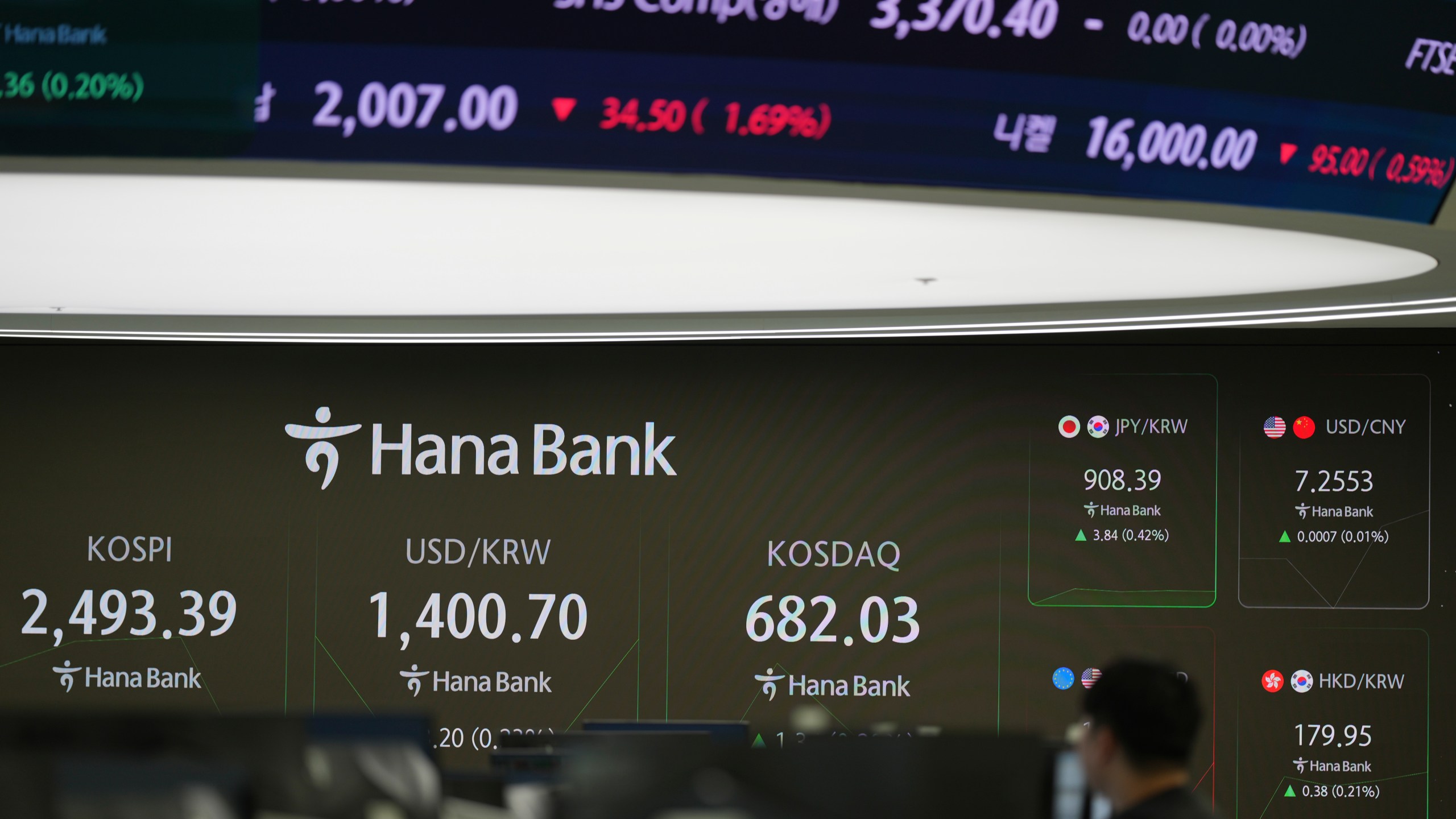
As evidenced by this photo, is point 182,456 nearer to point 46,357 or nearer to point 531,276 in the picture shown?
point 46,357

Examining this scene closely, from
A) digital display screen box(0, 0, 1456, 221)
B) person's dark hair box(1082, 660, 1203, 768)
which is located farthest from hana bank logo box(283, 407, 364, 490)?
person's dark hair box(1082, 660, 1203, 768)

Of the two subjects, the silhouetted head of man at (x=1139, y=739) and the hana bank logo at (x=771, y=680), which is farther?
the hana bank logo at (x=771, y=680)

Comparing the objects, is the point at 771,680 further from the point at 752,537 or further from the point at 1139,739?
the point at 1139,739

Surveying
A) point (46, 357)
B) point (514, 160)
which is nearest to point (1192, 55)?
point (514, 160)

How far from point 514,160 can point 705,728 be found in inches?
66.8

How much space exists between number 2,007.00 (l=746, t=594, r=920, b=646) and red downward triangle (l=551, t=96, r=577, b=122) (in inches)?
157

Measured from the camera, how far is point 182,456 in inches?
235

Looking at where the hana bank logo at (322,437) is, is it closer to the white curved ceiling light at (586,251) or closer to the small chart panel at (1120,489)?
the white curved ceiling light at (586,251)

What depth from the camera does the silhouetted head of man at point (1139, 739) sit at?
2.22 metres

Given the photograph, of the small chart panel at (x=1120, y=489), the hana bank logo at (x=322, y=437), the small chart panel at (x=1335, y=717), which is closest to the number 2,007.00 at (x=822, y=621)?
the small chart panel at (x=1120, y=489)

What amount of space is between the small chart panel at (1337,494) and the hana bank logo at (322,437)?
374 centimetres

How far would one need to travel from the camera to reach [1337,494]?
5.89 metres

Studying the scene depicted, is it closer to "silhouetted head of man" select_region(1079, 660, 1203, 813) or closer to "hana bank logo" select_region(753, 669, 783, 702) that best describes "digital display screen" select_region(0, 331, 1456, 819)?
"hana bank logo" select_region(753, 669, 783, 702)

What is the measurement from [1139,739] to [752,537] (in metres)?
3.80
